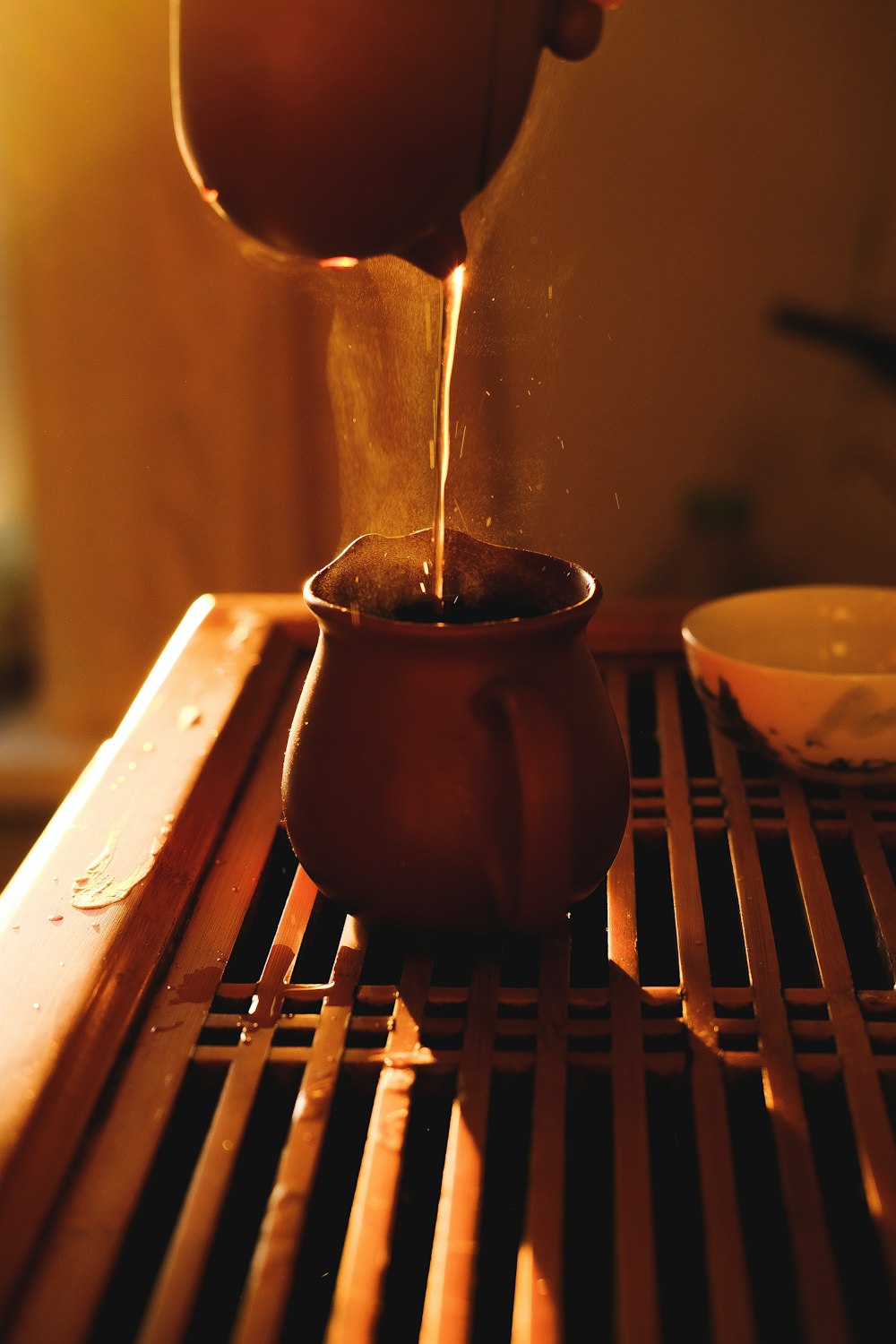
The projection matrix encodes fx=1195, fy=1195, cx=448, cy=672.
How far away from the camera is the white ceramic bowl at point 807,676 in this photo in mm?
690

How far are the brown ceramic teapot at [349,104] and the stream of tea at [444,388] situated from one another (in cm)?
8

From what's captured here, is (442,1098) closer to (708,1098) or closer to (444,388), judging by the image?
(708,1098)

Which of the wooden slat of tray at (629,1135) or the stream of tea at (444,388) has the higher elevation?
the stream of tea at (444,388)

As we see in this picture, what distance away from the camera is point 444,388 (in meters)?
0.56

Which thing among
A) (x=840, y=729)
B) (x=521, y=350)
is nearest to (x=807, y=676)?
(x=840, y=729)

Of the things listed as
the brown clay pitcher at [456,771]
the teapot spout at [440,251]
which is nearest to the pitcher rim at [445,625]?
the brown clay pitcher at [456,771]

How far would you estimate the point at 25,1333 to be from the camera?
37 cm

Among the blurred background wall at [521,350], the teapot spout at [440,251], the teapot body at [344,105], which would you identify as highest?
the teapot body at [344,105]

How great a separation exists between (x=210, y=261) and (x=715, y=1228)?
5.19 ft

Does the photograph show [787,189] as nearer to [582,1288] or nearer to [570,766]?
[570,766]

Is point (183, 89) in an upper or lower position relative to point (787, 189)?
upper

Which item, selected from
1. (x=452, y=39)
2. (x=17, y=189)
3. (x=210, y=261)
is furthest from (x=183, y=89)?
(x=17, y=189)

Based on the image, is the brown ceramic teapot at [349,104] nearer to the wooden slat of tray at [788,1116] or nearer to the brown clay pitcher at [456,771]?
the brown clay pitcher at [456,771]

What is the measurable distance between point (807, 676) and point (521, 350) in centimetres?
87
